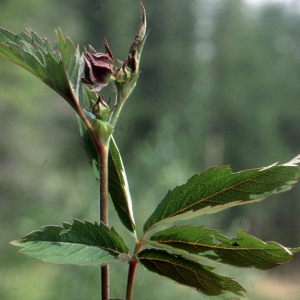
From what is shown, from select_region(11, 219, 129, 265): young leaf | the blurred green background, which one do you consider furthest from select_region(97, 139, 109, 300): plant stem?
the blurred green background

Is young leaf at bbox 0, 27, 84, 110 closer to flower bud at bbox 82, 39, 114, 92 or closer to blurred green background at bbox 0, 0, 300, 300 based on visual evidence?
flower bud at bbox 82, 39, 114, 92

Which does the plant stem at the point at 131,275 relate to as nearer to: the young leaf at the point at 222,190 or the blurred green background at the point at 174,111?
the young leaf at the point at 222,190

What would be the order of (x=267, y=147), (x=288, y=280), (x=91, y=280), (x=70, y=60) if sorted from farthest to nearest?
(x=267, y=147) < (x=288, y=280) < (x=91, y=280) < (x=70, y=60)

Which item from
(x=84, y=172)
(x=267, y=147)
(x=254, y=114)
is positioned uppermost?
(x=254, y=114)

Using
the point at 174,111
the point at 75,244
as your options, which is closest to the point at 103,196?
the point at 75,244

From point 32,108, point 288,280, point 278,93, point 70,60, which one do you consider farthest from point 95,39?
point 70,60

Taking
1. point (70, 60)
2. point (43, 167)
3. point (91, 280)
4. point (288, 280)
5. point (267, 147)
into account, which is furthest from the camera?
point (267, 147)

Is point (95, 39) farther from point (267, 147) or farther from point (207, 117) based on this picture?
point (267, 147)
